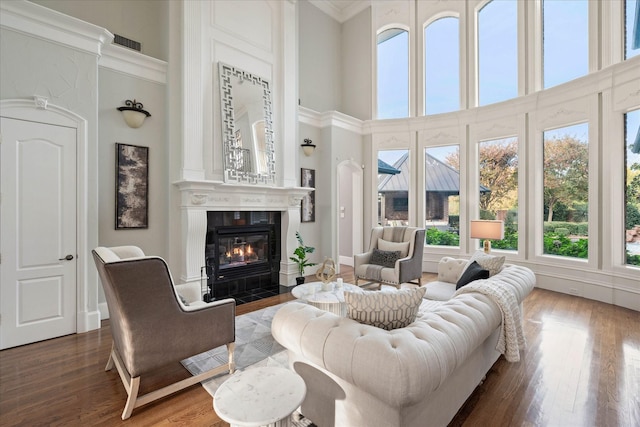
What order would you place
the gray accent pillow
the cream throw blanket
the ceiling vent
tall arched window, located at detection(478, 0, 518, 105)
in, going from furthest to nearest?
tall arched window, located at detection(478, 0, 518, 105) < the ceiling vent < the gray accent pillow < the cream throw blanket

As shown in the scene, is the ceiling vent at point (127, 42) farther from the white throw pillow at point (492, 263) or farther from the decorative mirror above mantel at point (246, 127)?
the white throw pillow at point (492, 263)

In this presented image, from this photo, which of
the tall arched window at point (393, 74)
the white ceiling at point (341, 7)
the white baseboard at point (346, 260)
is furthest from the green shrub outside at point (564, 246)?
the white ceiling at point (341, 7)

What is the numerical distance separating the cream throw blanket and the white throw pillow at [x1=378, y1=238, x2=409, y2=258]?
251cm

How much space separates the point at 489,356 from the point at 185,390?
241cm

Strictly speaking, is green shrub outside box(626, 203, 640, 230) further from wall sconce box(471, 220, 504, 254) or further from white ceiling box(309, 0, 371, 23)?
white ceiling box(309, 0, 371, 23)

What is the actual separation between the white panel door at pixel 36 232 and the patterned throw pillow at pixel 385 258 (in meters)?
4.10

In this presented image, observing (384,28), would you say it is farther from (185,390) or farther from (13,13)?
(185,390)

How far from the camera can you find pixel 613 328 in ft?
11.0

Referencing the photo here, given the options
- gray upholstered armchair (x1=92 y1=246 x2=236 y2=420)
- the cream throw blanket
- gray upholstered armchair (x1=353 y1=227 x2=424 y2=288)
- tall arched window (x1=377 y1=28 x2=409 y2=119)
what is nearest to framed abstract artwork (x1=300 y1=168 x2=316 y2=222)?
gray upholstered armchair (x1=353 y1=227 x2=424 y2=288)

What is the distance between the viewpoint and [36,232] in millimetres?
3096

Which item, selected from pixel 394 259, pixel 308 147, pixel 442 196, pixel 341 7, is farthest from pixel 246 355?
pixel 341 7

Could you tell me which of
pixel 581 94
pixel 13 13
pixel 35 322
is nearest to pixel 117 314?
pixel 35 322

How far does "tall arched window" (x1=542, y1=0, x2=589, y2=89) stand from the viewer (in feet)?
15.1

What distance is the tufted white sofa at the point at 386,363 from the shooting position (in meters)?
1.33
